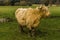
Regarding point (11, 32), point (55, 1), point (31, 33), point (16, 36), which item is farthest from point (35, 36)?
point (55, 1)

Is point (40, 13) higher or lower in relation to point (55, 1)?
higher

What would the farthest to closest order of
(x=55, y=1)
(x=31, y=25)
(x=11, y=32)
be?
(x=55, y=1), (x=11, y=32), (x=31, y=25)

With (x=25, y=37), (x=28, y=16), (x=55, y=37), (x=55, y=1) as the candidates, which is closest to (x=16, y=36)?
(x=25, y=37)

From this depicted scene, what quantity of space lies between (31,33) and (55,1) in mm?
43204

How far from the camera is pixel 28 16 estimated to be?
1044 centimetres

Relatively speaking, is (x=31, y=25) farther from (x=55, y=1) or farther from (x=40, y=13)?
(x=55, y=1)

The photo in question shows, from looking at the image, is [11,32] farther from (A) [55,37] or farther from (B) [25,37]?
(A) [55,37]

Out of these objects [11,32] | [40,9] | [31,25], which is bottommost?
[11,32]

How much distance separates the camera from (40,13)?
10.4 metres

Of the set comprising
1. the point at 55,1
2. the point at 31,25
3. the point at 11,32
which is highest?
the point at 31,25

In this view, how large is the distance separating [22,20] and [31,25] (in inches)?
25.2

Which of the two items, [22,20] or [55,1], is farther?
[55,1]

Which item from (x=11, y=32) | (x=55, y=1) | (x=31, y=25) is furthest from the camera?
(x=55, y=1)

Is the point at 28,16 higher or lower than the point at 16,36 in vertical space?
higher
